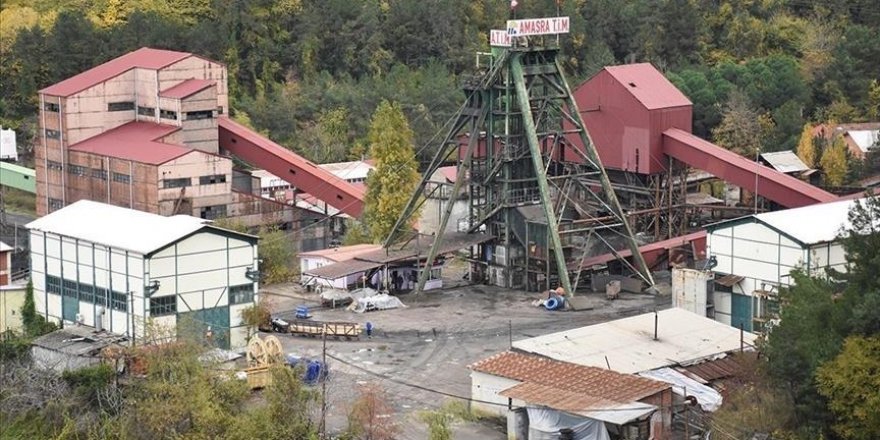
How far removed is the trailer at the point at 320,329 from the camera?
41.1 meters

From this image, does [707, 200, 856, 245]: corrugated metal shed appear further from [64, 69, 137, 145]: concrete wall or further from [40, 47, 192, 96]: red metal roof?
[64, 69, 137, 145]: concrete wall

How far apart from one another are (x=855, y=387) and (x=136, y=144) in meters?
26.4

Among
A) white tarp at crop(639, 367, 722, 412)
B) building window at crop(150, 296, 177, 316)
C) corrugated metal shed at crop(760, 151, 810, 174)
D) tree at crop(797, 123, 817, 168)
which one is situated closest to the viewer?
white tarp at crop(639, 367, 722, 412)

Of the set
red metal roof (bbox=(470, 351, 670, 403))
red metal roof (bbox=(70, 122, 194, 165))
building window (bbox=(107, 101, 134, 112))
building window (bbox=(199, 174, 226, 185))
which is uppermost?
building window (bbox=(107, 101, 134, 112))

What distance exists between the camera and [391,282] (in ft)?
153

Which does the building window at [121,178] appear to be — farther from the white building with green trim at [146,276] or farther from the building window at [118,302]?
the building window at [118,302]

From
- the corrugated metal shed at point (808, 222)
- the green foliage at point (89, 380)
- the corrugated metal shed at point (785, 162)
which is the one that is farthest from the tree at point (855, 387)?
the corrugated metal shed at point (785, 162)

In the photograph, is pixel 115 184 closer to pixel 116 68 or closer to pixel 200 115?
pixel 200 115

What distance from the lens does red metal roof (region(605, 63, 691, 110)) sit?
50419 mm

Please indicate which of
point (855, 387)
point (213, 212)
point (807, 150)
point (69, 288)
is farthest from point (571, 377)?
point (807, 150)

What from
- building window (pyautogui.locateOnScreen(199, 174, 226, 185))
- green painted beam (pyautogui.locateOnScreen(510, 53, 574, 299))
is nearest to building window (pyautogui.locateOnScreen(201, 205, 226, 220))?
building window (pyautogui.locateOnScreen(199, 174, 226, 185))

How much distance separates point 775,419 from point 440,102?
38.6m

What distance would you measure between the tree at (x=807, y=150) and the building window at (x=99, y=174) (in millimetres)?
23247

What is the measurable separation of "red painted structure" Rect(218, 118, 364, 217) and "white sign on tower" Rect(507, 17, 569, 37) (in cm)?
797
